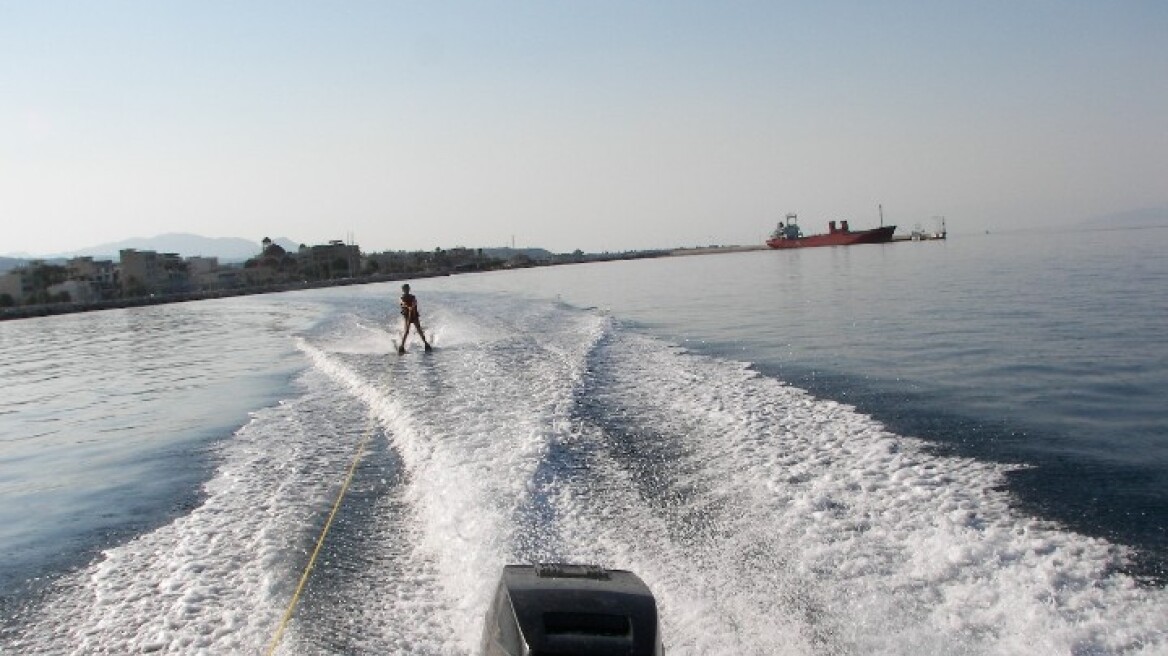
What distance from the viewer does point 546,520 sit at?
287 inches

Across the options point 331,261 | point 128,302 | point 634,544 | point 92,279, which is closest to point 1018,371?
point 634,544

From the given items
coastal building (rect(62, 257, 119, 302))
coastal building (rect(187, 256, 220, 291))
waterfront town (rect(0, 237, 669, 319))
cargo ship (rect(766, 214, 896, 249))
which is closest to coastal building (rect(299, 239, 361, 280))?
waterfront town (rect(0, 237, 669, 319))

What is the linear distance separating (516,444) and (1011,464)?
17.6ft

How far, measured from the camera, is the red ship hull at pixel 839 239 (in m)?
151

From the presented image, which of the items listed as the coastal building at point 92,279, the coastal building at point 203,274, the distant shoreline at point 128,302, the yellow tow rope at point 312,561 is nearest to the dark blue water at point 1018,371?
the yellow tow rope at point 312,561

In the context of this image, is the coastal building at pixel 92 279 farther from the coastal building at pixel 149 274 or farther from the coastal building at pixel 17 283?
the coastal building at pixel 17 283

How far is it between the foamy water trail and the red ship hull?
148 metres

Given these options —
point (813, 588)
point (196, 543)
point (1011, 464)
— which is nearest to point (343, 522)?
point (196, 543)

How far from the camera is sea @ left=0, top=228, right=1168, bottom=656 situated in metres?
5.35

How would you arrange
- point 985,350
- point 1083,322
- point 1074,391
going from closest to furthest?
point 1074,391 < point 985,350 < point 1083,322

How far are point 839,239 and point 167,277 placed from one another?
112571 mm

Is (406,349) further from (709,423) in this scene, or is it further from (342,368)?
(709,423)

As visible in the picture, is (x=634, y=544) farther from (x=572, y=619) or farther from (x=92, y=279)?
(x=92, y=279)

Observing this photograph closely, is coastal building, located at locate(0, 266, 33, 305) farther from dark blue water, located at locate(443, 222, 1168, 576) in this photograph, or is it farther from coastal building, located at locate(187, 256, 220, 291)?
dark blue water, located at locate(443, 222, 1168, 576)
